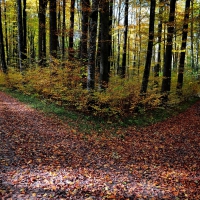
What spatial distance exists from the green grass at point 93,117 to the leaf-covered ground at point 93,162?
1.55 feet

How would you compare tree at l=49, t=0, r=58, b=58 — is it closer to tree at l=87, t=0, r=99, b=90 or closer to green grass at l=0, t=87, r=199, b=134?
green grass at l=0, t=87, r=199, b=134

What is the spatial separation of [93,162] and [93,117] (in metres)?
4.24

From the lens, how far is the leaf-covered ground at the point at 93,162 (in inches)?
174

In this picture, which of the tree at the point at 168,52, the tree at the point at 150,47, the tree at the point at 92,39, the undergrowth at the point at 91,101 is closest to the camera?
the tree at the point at 92,39

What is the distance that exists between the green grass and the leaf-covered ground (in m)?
0.47

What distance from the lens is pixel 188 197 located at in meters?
4.53

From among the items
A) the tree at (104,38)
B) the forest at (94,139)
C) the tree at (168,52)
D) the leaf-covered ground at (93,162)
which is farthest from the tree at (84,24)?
the leaf-covered ground at (93,162)

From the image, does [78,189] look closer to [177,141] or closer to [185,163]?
[185,163]

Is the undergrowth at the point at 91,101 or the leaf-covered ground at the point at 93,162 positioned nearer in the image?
the leaf-covered ground at the point at 93,162

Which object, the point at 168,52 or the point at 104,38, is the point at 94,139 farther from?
the point at 168,52

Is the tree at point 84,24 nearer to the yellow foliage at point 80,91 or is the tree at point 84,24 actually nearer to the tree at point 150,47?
the yellow foliage at point 80,91

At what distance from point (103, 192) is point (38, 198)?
1309 mm

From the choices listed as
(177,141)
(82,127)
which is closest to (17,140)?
(82,127)

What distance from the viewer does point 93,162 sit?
5.93 metres
